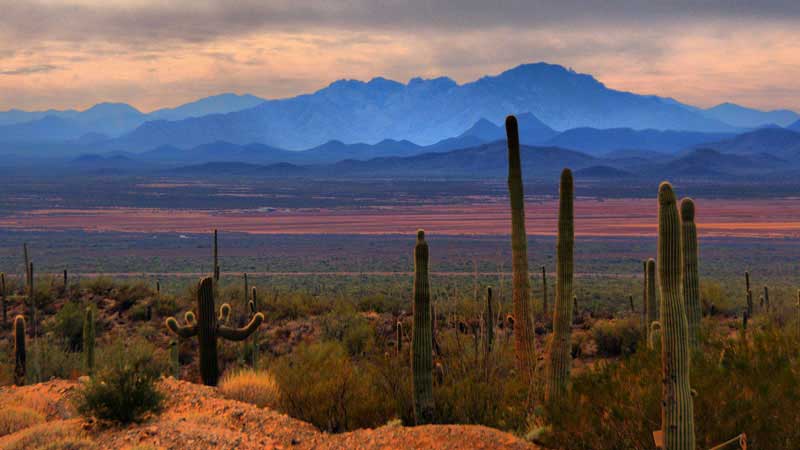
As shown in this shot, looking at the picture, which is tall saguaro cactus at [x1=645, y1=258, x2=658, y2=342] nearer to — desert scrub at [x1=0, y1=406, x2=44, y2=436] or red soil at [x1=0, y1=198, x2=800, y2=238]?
desert scrub at [x1=0, y1=406, x2=44, y2=436]

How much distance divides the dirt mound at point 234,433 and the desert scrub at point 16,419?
37cm

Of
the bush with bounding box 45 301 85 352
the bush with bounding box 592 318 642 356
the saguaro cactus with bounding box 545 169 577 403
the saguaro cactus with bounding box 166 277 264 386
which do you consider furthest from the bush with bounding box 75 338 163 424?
the bush with bounding box 592 318 642 356

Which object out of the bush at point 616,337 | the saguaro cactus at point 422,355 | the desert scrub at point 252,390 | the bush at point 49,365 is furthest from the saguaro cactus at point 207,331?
the bush at point 616,337

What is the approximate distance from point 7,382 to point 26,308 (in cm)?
1129

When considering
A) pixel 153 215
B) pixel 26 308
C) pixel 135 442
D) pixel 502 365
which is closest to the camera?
pixel 135 442

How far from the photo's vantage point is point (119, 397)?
32.4 ft

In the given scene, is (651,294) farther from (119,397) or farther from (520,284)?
(119,397)

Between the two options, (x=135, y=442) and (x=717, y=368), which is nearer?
(x=717, y=368)

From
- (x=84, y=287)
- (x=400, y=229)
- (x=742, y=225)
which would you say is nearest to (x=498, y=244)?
(x=400, y=229)

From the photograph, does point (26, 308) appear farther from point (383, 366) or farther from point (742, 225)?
point (742, 225)

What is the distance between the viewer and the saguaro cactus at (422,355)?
32.2 feet

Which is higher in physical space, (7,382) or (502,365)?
(502,365)

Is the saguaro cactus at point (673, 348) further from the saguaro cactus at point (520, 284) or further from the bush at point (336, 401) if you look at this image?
the bush at point (336, 401)

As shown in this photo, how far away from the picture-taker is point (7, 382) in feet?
48.8
